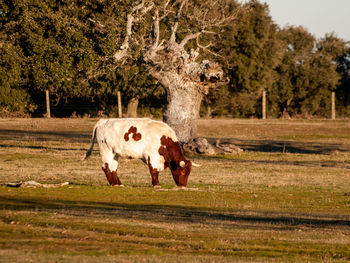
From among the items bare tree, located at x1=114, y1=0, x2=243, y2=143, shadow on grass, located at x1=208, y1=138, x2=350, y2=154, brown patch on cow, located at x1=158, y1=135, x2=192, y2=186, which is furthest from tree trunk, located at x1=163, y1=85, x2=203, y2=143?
brown patch on cow, located at x1=158, y1=135, x2=192, y2=186

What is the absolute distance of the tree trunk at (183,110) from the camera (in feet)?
119

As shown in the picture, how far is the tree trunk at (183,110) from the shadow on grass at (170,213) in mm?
19751

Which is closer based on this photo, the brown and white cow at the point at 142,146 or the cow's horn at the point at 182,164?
the brown and white cow at the point at 142,146

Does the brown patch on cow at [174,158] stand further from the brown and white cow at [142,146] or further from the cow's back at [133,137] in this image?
the cow's back at [133,137]

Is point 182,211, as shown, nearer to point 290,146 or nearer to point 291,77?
point 290,146

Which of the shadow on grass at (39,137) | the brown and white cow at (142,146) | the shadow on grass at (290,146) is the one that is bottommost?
the shadow on grass at (290,146)

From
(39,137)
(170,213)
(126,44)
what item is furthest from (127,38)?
(170,213)

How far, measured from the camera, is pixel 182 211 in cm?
1596

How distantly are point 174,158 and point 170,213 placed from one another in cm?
519

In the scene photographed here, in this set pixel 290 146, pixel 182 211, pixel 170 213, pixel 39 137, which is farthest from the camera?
pixel 39 137

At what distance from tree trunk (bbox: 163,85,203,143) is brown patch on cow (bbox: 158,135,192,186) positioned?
51.3ft

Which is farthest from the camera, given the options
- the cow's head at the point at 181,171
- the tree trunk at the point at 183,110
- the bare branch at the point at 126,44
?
the tree trunk at the point at 183,110

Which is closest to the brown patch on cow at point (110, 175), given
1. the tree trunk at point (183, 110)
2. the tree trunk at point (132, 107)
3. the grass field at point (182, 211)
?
the grass field at point (182, 211)

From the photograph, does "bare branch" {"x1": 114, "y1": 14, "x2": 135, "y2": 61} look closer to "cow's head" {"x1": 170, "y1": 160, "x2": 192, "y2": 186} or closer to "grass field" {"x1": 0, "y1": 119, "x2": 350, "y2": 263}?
"grass field" {"x1": 0, "y1": 119, "x2": 350, "y2": 263}
